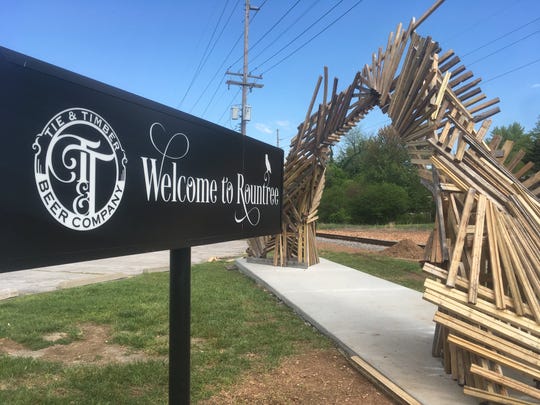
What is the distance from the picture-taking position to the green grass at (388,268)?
1071cm

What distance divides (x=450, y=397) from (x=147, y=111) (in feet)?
10.8

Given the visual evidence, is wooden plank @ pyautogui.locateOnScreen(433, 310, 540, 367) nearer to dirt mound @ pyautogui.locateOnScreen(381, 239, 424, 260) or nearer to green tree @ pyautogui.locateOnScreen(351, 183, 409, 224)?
dirt mound @ pyautogui.locateOnScreen(381, 239, 424, 260)

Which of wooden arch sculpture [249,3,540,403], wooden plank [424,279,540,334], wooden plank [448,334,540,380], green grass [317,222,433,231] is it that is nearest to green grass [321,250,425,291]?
wooden arch sculpture [249,3,540,403]

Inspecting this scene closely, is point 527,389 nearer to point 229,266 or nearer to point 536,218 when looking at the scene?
point 536,218

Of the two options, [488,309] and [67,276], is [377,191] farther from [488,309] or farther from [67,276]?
[488,309]

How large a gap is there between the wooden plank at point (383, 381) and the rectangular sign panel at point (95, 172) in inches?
84.0

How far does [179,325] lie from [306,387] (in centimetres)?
188

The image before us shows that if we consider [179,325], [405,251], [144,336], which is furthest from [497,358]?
[405,251]

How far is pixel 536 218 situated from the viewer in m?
4.37

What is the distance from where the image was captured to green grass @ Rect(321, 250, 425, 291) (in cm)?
1071

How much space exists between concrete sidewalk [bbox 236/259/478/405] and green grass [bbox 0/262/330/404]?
353 mm

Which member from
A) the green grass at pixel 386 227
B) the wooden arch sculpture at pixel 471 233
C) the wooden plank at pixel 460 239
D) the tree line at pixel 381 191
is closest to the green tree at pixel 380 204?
the tree line at pixel 381 191

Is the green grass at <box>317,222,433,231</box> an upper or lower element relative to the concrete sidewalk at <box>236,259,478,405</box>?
upper

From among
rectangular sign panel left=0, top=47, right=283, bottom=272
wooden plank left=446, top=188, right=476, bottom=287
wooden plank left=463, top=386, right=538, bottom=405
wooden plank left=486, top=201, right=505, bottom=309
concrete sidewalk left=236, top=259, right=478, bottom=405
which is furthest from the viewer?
concrete sidewalk left=236, top=259, right=478, bottom=405
